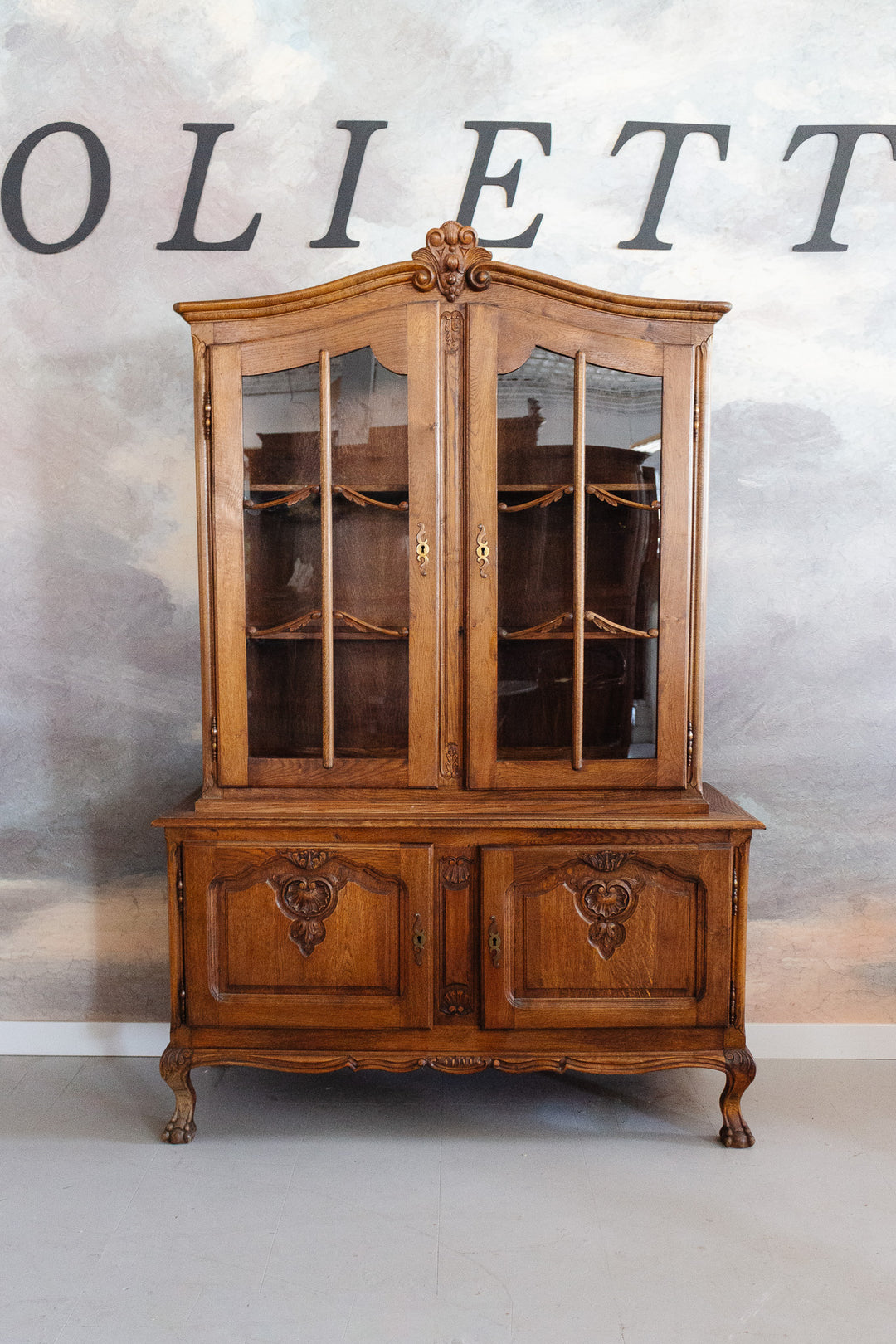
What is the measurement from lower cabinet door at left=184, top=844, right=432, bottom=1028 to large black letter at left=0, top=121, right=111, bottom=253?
69.5 inches

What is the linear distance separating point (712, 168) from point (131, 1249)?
3022 millimetres

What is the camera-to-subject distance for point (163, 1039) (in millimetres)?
2762

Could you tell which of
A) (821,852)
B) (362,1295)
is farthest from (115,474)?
(821,852)

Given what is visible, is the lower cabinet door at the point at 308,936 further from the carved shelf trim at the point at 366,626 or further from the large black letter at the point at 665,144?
the large black letter at the point at 665,144

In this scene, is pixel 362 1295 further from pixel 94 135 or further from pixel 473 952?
pixel 94 135

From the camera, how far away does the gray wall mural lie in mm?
2586

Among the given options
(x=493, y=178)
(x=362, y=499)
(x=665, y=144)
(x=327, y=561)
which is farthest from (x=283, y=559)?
(x=665, y=144)

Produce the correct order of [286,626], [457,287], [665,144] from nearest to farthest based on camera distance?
1. [457,287]
2. [286,626]
3. [665,144]

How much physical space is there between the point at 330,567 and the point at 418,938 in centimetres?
90

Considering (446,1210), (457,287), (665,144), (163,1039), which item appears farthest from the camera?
(163,1039)

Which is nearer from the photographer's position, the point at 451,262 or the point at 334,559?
the point at 451,262

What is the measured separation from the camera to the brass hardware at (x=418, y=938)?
2211mm

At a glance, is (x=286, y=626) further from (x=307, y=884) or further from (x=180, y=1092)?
(x=180, y=1092)

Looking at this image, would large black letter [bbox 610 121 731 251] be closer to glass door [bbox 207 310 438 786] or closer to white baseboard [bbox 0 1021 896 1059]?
glass door [bbox 207 310 438 786]
